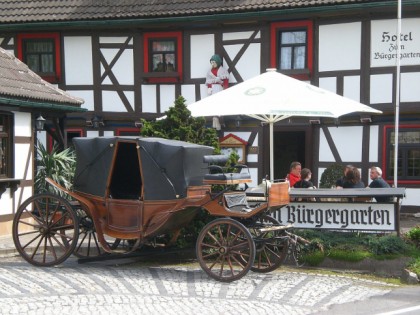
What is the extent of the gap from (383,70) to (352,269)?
8501 mm

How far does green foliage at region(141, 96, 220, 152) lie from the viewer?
1116cm

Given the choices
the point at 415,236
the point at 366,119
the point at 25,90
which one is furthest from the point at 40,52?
the point at 415,236

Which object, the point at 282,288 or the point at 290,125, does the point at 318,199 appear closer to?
the point at 282,288

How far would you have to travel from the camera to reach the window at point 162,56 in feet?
65.6

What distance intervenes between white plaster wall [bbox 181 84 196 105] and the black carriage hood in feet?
33.1

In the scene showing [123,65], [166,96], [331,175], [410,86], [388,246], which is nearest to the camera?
[388,246]

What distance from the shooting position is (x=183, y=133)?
11.2m

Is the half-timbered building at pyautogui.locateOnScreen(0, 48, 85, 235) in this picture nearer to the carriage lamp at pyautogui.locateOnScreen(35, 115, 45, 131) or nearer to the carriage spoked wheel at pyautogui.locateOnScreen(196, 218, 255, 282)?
the carriage lamp at pyautogui.locateOnScreen(35, 115, 45, 131)

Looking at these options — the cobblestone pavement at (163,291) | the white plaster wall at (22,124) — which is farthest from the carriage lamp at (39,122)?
Result: the cobblestone pavement at (163,291)

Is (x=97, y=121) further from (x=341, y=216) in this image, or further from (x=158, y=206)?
(x=158, y=206)

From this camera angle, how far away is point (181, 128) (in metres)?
11.1

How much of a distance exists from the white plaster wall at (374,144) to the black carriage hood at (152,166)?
902 centimetres

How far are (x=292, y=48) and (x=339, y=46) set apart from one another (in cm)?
132

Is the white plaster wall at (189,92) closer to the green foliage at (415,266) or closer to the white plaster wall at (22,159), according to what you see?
the white plaster wall at (22,159)
